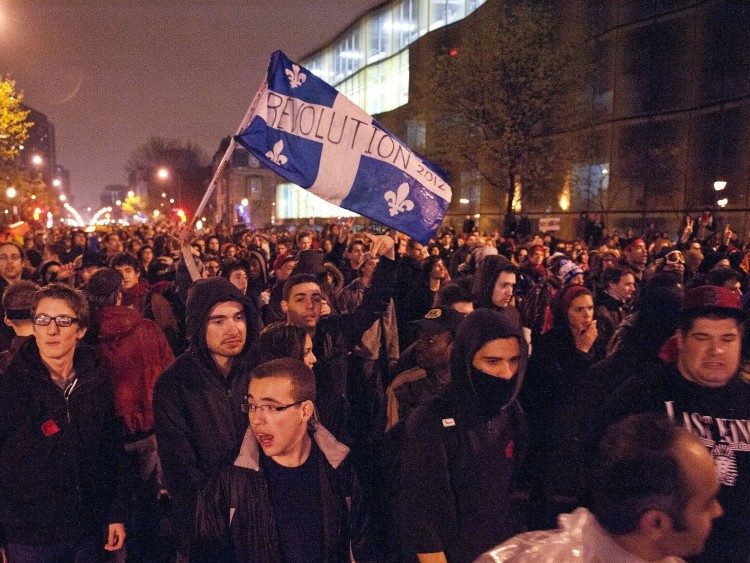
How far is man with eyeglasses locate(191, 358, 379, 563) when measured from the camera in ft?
8.43

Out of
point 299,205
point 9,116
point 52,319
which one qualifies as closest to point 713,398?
point 52,319

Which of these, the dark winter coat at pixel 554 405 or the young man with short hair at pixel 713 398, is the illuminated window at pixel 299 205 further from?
the young man with short hair at pixel 713 398

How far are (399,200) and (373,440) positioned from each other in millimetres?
2535

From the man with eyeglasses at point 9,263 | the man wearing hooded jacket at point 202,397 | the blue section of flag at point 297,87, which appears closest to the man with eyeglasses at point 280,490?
the man wearing hooded jacket at point 202,397

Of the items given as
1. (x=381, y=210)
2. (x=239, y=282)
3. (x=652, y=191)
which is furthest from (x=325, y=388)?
(x=652, y=191)

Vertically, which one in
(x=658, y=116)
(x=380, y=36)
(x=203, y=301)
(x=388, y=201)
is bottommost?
(x=203, y=301)

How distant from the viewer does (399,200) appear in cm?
568

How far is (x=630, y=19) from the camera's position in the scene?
2522 cm

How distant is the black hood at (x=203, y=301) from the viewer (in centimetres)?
352

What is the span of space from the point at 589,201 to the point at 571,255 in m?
14.9

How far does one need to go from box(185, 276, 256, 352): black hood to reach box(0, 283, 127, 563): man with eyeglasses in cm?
59

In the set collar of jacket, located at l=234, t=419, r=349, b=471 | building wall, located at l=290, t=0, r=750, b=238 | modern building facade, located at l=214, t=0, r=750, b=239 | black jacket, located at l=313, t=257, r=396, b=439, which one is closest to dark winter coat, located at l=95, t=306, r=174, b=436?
black jacket, located at l=313, t=257, r=396, b=439

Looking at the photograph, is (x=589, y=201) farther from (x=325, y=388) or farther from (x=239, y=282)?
(x=325, y=388)

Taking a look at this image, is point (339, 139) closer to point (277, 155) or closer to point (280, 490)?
point (277, 155)
